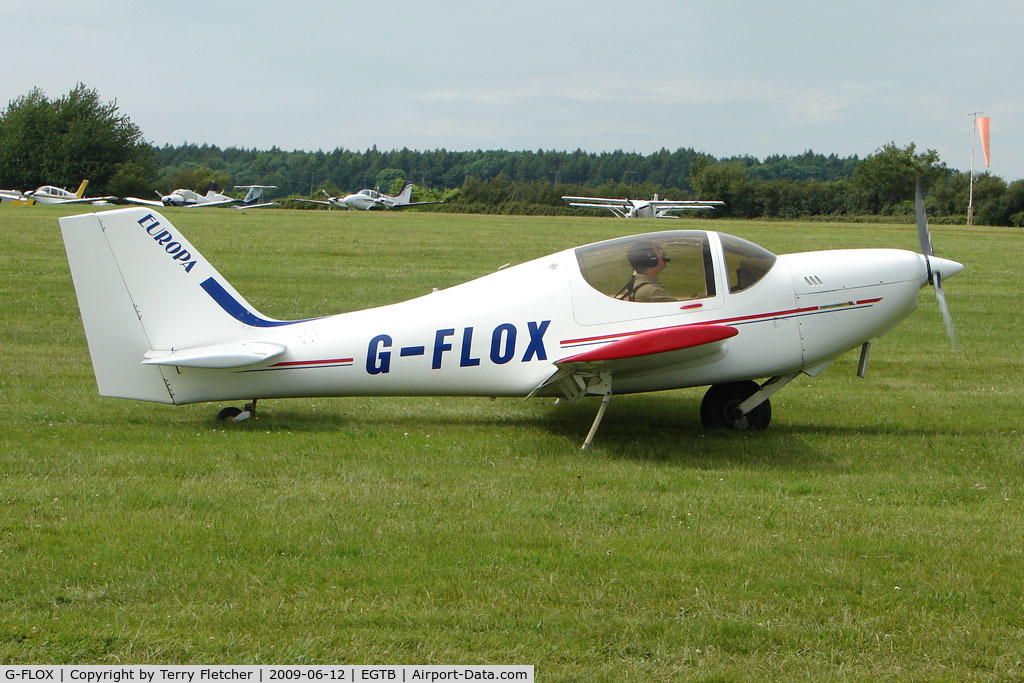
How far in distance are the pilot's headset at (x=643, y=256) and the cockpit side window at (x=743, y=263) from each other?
1.87 ft

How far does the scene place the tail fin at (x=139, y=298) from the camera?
8078mm

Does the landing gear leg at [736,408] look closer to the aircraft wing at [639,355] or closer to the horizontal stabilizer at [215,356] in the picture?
the aircraft wing at [639,355]

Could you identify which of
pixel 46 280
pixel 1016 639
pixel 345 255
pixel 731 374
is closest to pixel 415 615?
pixel 1016 639

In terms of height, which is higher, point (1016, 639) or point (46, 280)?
point (46, 280)

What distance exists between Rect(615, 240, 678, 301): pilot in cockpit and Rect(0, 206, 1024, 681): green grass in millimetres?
1330

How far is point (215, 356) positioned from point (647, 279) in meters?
3.85

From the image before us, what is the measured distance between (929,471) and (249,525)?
528 centimetres

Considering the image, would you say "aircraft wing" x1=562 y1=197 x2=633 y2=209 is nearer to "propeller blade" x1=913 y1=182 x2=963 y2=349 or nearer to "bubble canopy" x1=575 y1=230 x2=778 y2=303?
"propeller blade" x1=913 y1=182 x2=963 y2=349

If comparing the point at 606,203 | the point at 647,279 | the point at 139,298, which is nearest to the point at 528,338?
the point at 647,279

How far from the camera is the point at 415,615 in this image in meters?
4.65

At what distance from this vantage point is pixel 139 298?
8.21 metres

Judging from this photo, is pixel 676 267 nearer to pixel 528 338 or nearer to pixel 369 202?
pixel 528 338

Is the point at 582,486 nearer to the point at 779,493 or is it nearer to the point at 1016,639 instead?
the point at 779,493

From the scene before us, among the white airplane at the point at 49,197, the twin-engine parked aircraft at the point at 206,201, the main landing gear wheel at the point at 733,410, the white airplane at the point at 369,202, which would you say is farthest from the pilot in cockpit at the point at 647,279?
the white airplane at the point at 369,202
